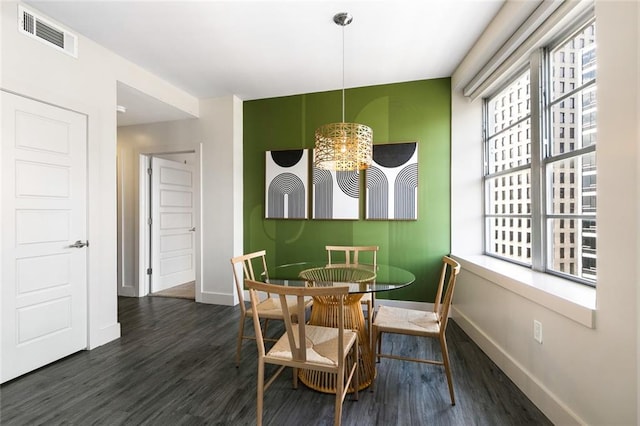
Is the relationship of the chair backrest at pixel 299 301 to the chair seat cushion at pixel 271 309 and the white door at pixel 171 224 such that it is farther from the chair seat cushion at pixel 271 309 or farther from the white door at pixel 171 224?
the white door at pixel 171 224

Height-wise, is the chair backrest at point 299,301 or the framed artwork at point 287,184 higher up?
the framed artwork at point 287,184

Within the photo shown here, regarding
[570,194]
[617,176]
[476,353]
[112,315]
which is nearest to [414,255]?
[476,353]

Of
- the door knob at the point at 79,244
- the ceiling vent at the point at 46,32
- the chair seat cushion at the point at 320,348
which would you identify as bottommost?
the chair seat cushion at the point at 320,348

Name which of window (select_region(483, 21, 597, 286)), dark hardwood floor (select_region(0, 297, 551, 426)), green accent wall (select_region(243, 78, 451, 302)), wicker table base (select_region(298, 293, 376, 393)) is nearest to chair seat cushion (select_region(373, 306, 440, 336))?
wicker table base (select_region(298, 293, 376, 393))

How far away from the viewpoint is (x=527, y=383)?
6.46 ft

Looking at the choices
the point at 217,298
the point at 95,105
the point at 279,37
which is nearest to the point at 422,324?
the point at 279,37

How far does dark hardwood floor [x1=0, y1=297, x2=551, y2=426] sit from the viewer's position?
5.84ft

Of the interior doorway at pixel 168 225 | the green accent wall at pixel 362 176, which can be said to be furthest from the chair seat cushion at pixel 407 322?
the interior doorway at pixel 168 225

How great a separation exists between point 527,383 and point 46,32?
4338 millimetres

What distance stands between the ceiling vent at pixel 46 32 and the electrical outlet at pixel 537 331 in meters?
4.08

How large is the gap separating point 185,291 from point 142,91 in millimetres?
2937

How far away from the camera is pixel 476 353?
2584mm

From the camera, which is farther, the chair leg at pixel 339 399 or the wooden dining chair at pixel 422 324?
the wooden dining chair at pixel 422 324

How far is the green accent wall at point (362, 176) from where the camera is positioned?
11.5ft
